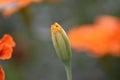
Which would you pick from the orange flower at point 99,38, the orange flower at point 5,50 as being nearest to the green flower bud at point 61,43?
the orange flower at point 5,50

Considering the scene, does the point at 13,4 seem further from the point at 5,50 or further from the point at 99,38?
the point at 5,50

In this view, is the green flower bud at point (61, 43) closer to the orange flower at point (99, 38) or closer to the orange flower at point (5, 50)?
the orange flower at point (5, 50)

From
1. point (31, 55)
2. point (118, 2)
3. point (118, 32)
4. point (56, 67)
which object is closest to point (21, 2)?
point (31, 55)

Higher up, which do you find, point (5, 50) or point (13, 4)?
point (13, 4)

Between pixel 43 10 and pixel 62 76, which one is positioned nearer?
pixel 62 76

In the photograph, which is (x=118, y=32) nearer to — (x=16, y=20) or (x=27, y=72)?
(x=27, y=72)

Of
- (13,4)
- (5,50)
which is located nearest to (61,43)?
(5,50)

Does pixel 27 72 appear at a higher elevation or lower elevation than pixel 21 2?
lower

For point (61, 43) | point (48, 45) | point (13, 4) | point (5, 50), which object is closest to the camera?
point (5, 50)
